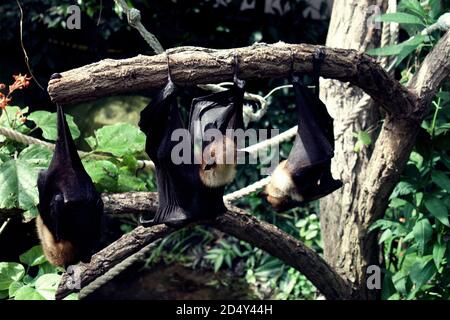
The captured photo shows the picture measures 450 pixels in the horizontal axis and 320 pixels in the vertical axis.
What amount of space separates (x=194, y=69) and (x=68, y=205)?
71 cm

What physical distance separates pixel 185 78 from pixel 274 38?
3839 millimetres

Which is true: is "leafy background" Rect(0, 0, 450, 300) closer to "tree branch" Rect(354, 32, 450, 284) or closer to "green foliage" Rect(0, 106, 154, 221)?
"tree branch" Rect(354, 32, 450, 284)

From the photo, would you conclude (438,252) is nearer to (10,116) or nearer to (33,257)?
(33,257)

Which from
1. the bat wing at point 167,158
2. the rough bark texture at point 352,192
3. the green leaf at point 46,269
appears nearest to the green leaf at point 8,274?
the green leaf at point 46,269

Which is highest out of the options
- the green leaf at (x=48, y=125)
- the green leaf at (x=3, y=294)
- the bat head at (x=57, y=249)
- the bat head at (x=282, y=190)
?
the green leaf at (x=48, y=125)

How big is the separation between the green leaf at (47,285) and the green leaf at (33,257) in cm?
22

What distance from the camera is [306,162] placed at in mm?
2990

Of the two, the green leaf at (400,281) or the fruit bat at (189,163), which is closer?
the fruit bat at (189,163)

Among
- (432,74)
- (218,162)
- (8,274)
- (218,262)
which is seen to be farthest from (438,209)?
(218,262)

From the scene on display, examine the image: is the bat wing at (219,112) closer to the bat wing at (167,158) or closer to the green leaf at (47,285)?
the bat wing at (167,158)

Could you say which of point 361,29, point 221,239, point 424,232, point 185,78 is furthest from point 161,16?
point 185,78

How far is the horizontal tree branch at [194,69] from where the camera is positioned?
228cm

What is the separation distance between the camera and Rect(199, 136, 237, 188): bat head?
8.54 ft

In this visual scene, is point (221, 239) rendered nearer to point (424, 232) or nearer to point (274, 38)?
point (274, 38)
